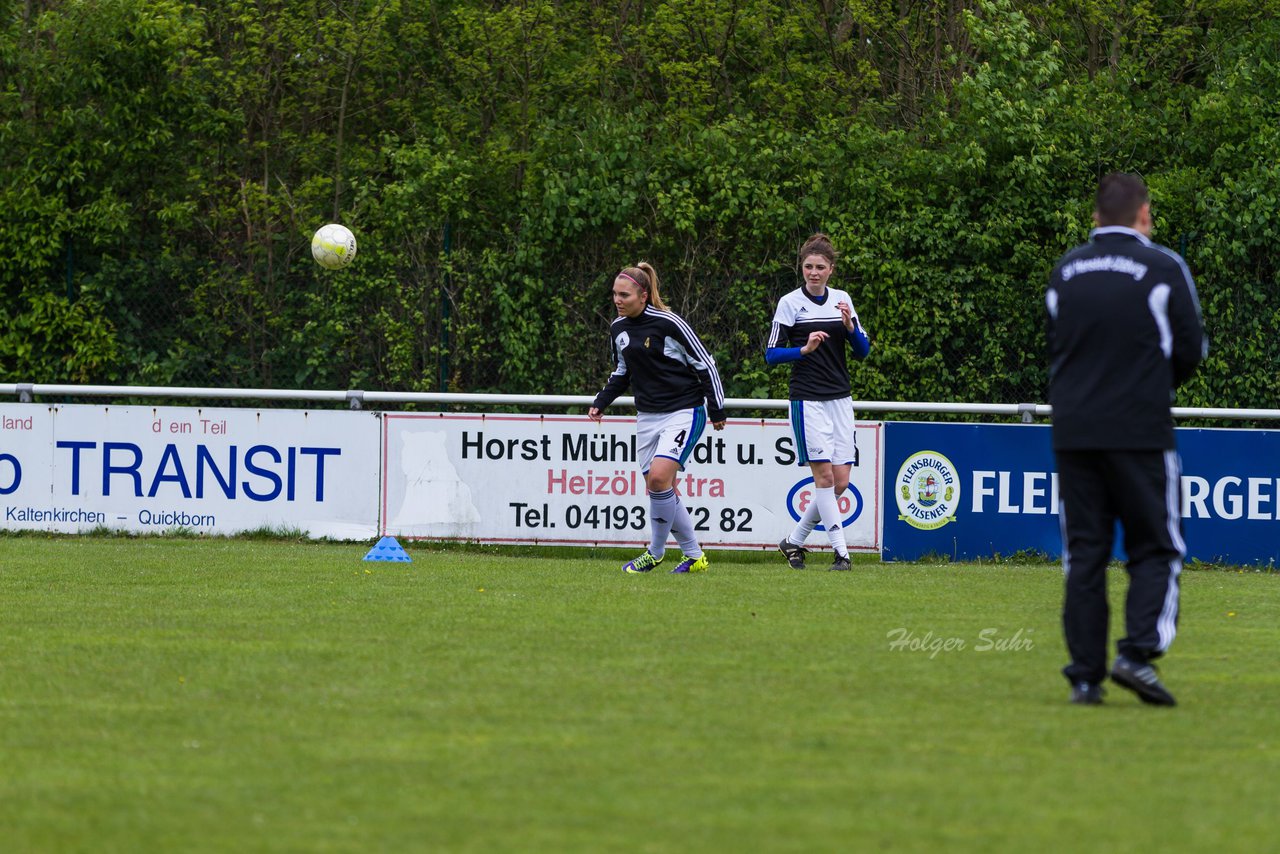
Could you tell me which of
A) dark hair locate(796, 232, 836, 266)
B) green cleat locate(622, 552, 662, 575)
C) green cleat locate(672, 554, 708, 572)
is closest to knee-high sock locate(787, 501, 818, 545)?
green cleat locate(672, 554, 708, 572)

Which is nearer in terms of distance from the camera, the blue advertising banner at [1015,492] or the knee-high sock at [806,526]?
the knee-high sock at [806,526]

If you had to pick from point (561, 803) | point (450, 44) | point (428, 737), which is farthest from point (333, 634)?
point (450, 44)

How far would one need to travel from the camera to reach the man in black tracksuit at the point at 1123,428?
6023mm

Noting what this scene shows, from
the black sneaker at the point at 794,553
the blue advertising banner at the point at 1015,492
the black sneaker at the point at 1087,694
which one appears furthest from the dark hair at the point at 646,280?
the black sneaker at the point at 1087,694

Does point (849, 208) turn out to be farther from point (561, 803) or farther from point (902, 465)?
point (561, 803)

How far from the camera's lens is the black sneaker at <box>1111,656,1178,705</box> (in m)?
6.03

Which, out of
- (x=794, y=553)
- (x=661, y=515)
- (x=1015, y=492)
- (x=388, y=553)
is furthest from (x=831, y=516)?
Result: (x=388, y=553)

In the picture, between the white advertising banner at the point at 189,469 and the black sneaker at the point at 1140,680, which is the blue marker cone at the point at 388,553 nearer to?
the white advertising banner at the point at 189,469

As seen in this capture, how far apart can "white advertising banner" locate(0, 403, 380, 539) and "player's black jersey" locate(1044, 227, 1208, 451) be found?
26.6 ft

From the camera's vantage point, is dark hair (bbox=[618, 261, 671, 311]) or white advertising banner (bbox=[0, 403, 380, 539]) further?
white advertising banner (bbox=[0, 403, 380, 539])

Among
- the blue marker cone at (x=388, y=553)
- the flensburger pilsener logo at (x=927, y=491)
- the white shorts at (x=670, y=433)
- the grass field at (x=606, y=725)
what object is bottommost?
the grass field at (x=606, y=725)

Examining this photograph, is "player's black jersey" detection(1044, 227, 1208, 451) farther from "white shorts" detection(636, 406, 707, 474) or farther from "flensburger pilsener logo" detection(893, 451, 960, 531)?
"flensburger pilsener logo" detection(893, 451, 960, 531)

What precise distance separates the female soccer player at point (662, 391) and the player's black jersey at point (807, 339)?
0.59 meters

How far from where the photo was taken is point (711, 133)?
17.4 m
